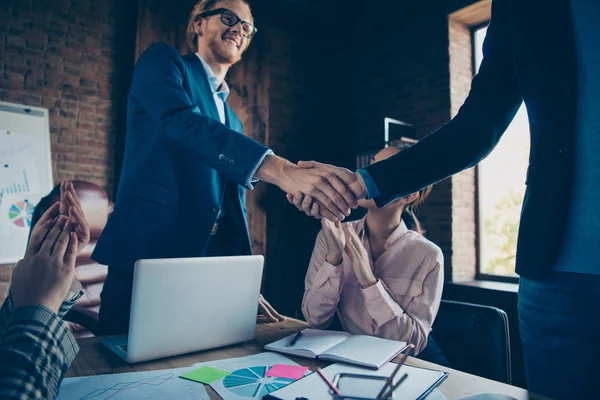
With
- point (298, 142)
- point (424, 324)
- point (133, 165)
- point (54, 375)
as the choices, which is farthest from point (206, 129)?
point (298, 142)

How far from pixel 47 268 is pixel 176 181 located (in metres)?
0.75

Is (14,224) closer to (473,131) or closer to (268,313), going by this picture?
(268,313)

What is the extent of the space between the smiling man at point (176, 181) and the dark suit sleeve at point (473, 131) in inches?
7.2

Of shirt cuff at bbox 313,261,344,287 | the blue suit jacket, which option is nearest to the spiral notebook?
shirt cuff at bbox 313,261,344,287

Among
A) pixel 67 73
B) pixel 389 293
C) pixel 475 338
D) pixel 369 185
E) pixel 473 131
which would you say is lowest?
pixel 475 338

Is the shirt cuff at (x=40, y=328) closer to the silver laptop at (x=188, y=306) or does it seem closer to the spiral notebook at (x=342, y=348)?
the silver laptop at (x=188, y=306)

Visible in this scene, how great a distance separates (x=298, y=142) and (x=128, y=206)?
342cm

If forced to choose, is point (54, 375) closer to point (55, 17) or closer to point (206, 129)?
point (206, 129)

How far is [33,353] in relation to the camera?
2.02 feet

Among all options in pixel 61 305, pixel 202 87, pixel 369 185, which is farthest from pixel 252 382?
pixel 202 87

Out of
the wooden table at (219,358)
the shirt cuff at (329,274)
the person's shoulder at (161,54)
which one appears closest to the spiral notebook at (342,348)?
the wooden table at (219,358)

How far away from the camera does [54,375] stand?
2.09 ft

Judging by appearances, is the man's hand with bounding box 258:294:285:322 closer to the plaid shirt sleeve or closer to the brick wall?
the plaid shirt sleeve

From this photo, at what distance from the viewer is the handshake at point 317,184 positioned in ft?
4.41
